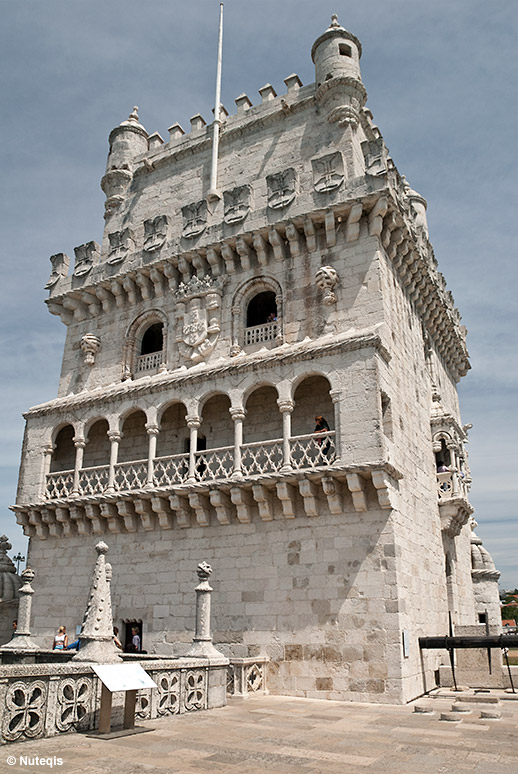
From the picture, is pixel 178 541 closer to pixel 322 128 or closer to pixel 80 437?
pixel 80 437

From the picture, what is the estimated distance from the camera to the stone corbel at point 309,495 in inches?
606

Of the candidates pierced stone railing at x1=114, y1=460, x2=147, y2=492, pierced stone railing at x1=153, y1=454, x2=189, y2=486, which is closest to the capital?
pierced stone railing at x1=153, y1=454, x2=189, y2=486

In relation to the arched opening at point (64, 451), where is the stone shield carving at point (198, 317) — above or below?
above

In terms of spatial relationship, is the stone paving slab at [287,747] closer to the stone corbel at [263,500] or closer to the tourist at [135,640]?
the stone corbel at [263,500]

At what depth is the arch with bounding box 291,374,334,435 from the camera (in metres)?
17.7

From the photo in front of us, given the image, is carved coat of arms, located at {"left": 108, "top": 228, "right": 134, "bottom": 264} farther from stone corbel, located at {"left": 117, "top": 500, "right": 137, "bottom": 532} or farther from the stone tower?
stone corbel, located at {"left": 117, "top": 500, "right": 137, "bottom": 532}

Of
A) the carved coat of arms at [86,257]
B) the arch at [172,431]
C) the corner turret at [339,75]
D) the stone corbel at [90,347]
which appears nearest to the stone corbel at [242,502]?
the arch at [172,431]

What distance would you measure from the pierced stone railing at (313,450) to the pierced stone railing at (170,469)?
125 inches

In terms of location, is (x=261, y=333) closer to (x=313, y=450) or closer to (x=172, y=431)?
(x=313, y=450)

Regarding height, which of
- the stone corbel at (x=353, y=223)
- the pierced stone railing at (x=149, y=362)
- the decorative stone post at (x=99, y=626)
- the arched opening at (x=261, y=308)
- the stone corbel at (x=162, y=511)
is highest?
the stone corbel at (x=353, y=223)

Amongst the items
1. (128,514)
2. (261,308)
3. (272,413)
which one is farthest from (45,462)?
(261,308)

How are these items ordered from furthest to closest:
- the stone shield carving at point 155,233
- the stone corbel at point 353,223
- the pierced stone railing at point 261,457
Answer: the stone shield carving at point 155,233
the stone corbel at point 353,223
the pierced stone railing at point 261,457

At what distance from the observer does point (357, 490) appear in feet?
48.6

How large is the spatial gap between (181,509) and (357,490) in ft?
17.4
